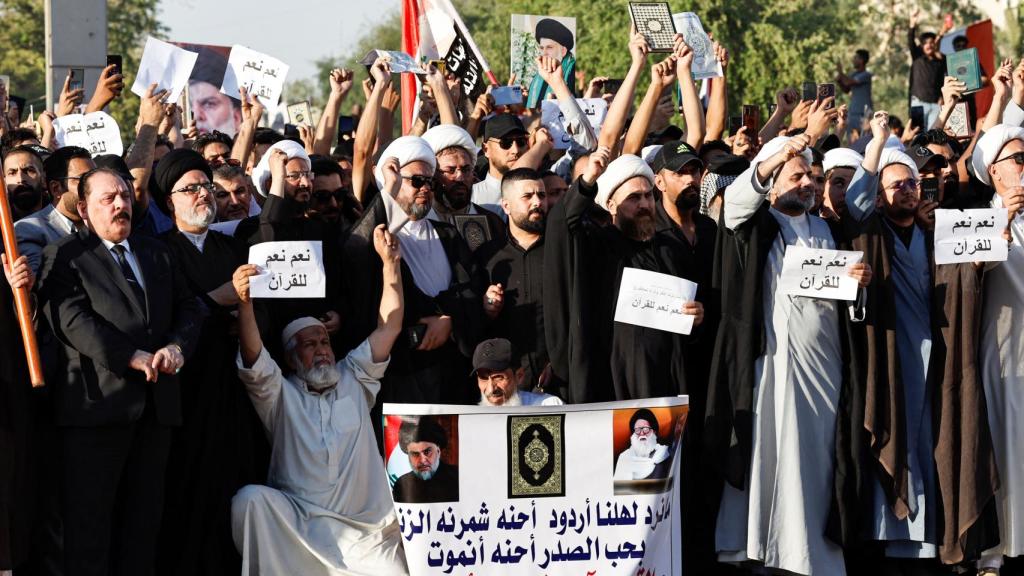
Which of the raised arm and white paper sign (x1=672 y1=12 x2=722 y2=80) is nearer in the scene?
the raised arm

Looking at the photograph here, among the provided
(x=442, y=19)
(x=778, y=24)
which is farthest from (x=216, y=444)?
(x=778, y=24)

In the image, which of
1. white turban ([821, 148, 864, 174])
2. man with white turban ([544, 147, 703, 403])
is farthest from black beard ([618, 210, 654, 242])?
white turban ([821, 148, 864, 174])

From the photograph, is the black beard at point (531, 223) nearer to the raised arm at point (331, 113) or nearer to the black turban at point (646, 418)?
the black turban at point (646, 418)

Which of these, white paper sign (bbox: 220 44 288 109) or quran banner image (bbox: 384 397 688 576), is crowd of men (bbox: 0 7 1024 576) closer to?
quran banner image (bbox: 384 397 688 576)

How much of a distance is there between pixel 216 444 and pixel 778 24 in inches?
965

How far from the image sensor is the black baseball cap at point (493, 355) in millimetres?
7621

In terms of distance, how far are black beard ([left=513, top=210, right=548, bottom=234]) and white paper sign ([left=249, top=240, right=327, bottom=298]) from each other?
130 cm

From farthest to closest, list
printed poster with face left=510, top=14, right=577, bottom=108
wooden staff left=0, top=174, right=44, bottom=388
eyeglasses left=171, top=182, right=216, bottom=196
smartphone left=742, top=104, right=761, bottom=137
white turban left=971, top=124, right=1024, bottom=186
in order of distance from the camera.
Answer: printed poster with face left=510, top=14, right=577, bottom=108 → smartphone left=742, top=104, right=761, bottom=137 → white turban left=971, top=124, right=1024, bottom=186 → eyeglasses left=171, top=182, right=216, bottom=196 → wooden staff left=0, top=174, right=44, bottom=388

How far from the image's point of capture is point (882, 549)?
27.3 ft

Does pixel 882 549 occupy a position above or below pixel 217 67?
below

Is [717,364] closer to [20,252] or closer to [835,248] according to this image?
[835,248]

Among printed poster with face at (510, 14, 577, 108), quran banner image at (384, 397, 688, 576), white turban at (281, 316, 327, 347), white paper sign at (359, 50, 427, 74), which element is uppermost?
printed poster with face at (510, 14, 577, 108)

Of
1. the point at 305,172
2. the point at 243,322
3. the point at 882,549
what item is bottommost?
the point at 882,549

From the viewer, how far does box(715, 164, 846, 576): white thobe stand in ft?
26.0
